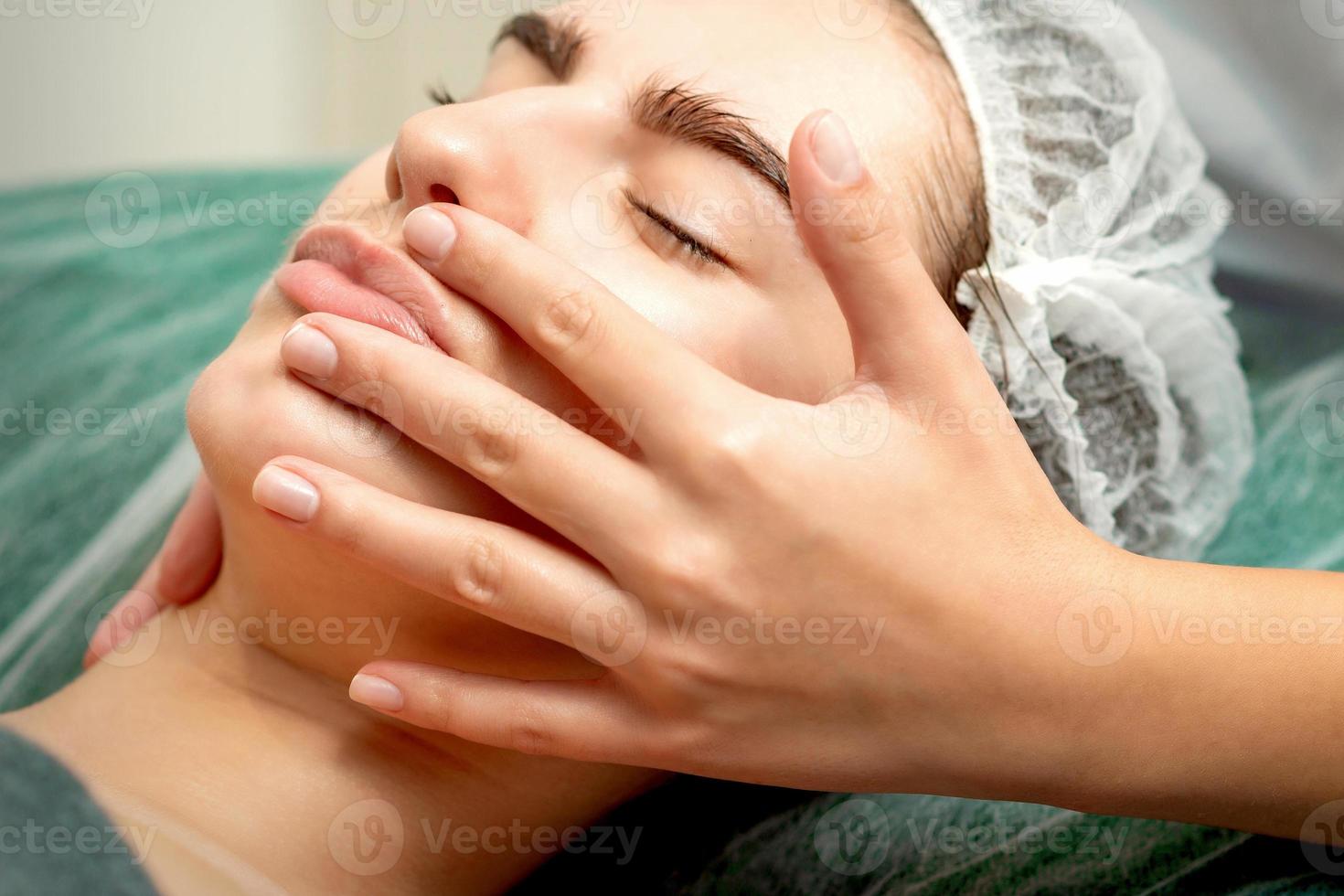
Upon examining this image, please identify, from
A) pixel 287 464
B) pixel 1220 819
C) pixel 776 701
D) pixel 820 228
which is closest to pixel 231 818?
pixel 287 464

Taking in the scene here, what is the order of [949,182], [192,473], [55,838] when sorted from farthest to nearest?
[192,473]
[949,182]
[55,838]

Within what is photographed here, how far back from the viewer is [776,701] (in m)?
0.67

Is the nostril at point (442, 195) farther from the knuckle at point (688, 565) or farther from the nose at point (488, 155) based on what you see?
the knuckle at point (688, 565)

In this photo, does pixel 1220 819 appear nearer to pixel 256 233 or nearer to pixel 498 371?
pixel 498 371

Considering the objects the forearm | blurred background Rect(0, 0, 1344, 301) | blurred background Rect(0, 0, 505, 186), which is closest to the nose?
the forearm

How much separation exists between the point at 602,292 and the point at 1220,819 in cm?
57

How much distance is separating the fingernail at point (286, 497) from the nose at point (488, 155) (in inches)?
9.5

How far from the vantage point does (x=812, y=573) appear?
0.64m

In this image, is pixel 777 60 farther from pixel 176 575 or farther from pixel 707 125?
pixel 176 575

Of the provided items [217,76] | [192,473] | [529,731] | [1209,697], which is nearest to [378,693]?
[529,731]

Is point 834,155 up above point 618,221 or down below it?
above

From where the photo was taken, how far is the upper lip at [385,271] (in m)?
0.73

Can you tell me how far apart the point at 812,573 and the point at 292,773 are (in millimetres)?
454

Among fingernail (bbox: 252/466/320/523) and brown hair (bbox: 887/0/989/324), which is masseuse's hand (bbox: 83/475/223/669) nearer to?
fingernail (bbox: 252/466/320/523)
